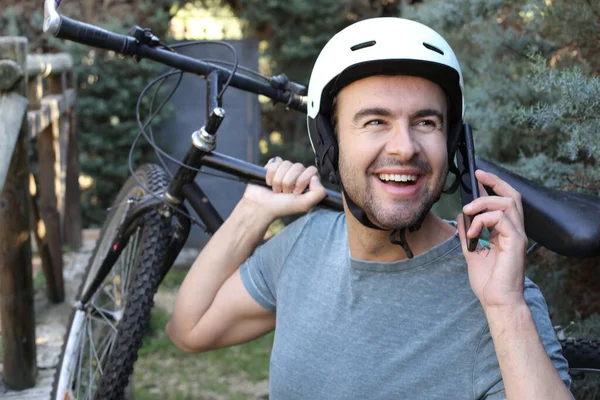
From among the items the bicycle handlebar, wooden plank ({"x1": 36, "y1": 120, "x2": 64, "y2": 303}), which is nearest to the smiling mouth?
the bicycle handlebar

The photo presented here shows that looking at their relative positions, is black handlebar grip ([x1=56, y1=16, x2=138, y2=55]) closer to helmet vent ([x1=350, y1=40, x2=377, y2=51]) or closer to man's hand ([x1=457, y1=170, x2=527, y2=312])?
helmet vent ([x1=350, y1=40, x2=377, y2=51])

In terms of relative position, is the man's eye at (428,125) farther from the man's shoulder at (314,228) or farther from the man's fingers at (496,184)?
the man's shoulder at (314,228)

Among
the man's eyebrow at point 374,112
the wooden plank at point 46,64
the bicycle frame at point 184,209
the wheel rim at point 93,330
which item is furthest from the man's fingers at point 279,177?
the wooden plank at point 46,64

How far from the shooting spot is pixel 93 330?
3.33 meters

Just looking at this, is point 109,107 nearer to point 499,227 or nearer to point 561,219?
point 561,219

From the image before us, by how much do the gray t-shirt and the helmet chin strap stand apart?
6 centimetres

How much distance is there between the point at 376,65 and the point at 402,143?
0.63ft

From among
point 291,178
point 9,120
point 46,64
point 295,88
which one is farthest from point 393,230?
point 46,64

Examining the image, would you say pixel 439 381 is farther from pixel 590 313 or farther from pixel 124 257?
pixel 124 257

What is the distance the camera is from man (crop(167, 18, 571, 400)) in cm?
175

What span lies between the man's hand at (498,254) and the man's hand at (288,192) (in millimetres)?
650

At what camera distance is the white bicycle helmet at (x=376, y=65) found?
1893mm

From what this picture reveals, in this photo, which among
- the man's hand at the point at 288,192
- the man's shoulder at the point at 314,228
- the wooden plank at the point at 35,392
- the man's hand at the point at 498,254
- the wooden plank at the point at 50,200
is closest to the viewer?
the man's hand at the point at 498,254

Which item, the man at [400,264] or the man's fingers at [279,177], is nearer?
the man at [400,264]
